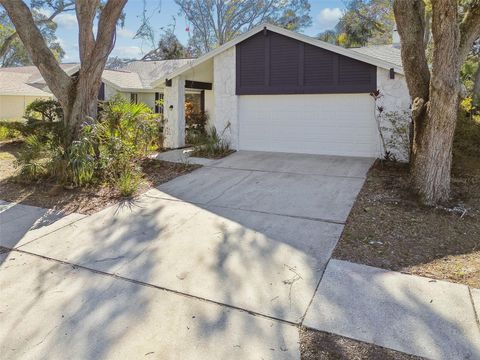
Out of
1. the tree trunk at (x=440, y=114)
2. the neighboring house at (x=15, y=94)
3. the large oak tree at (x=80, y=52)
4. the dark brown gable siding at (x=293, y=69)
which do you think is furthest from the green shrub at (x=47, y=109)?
the tree trunk at (x=440, y=114)

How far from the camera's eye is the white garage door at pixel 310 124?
11336 millimetres

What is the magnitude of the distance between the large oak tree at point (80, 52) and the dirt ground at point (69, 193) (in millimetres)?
1493

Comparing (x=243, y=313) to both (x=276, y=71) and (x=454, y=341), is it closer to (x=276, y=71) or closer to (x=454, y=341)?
(x=454, y=341)

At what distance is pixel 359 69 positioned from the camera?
1102 cm

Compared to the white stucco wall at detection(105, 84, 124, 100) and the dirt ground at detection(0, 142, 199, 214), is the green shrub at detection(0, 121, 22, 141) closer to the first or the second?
the white stucco wall at detection(105, 84, 124, 100)

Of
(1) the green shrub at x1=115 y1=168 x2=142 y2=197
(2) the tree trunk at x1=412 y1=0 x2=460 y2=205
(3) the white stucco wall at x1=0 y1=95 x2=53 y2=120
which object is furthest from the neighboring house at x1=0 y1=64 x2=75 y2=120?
(2) the tree trunk at x1=412 y1=0 x2=460 y2=205

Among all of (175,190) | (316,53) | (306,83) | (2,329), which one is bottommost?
(2,329)

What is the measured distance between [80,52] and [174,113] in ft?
16.3

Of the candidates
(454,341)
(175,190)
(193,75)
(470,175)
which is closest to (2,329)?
(454,341)

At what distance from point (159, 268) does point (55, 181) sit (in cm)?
495

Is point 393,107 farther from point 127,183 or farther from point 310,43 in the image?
point 127,183

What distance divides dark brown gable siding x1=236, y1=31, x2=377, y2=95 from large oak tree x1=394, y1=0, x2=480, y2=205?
4.42 metres

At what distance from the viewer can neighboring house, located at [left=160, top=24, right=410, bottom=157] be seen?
11039 millimetres

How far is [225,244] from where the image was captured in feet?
16.6
